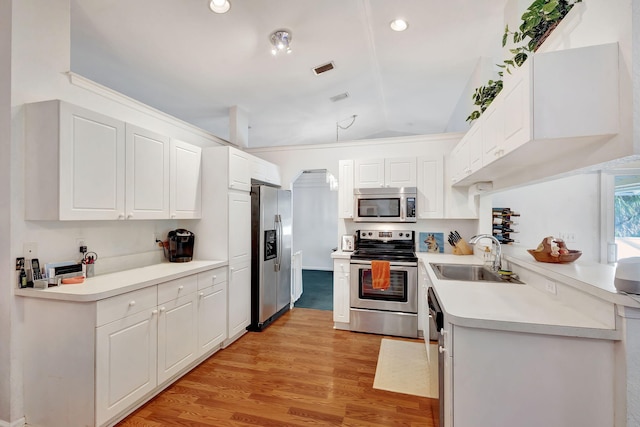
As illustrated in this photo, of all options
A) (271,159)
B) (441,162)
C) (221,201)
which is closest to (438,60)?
(441,162)

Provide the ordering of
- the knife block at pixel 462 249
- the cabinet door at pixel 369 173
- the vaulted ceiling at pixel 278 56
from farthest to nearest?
the cabinet door at pixel 369 173, the knife block at pixel 462 249, the vaulted ceiling at pixel 278 56

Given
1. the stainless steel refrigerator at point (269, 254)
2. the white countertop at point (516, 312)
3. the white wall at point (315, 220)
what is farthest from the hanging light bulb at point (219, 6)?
the white wall at point (315, 220)

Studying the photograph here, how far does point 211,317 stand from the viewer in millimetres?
2850

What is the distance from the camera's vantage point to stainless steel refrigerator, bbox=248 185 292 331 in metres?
3.58

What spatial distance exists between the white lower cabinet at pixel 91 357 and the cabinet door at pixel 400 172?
2.88 m

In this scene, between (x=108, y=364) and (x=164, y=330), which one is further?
(x=164, y=330)

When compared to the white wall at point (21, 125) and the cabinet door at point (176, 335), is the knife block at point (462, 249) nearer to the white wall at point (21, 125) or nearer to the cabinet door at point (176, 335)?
the cabinet door at point (176, 335)

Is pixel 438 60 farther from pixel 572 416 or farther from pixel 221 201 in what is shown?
pixel 572 416

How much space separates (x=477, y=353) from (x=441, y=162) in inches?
108

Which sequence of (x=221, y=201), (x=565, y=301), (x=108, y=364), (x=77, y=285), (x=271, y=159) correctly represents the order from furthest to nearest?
(x=271, y=159) → (x=221, y=201) → (x=77, y=285) → (x=108, y=364) → (x=565, y=301)

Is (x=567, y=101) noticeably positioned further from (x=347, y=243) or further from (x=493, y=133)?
(x=347, y=243)

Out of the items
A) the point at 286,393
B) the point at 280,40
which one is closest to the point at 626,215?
the point at 286,393

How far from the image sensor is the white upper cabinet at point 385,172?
3.72 m

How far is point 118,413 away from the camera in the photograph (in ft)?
6.27
